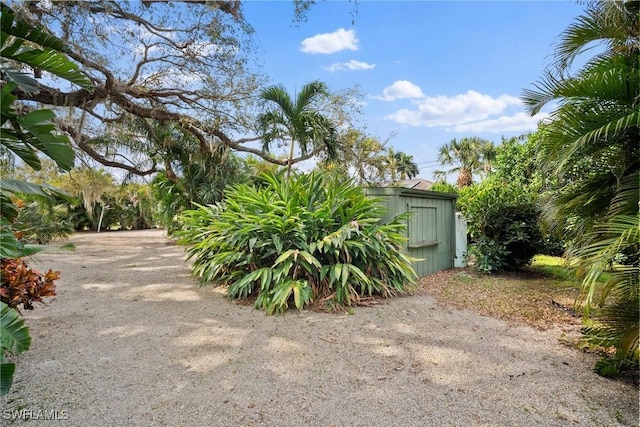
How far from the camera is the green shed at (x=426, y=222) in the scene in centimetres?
543

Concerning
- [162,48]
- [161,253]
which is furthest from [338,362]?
[161,253]

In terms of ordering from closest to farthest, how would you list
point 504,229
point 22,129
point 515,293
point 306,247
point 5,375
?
1. point 5,375
2. point 22,129
3. point 306,247
4. point 515,293
5. point 504,229

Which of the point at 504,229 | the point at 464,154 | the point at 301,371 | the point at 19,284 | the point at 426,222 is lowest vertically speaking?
the point at 301,371

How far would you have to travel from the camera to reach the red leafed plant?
98.4 inches

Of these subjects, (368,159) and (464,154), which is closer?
(368,159)

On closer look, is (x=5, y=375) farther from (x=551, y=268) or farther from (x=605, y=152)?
(x=551, y=268)

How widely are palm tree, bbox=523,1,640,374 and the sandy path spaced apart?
1.81 feet

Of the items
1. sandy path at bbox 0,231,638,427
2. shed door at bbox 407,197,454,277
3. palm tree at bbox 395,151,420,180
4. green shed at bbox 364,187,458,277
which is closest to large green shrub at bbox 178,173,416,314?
sandy path at bbox 0,231,638,427

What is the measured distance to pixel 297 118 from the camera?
20.5 ft

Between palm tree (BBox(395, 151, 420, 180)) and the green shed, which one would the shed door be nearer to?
the green shed

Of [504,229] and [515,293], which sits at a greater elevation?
[504,229]

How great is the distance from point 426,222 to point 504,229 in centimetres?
140

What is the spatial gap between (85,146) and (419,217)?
8503 millimetres

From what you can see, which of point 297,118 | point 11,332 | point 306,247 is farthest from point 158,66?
point 11,332
